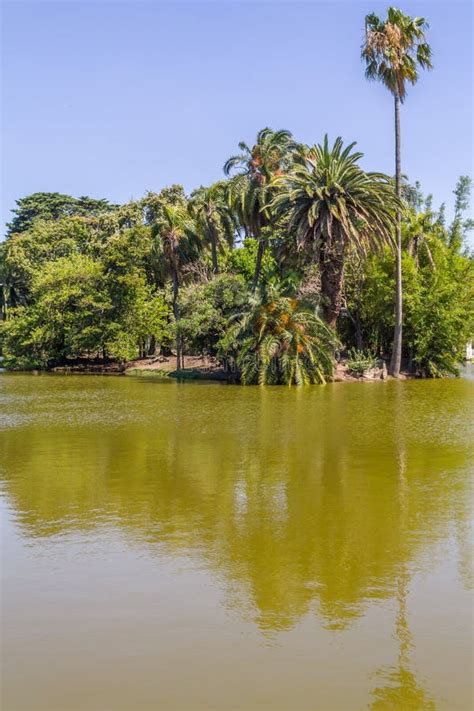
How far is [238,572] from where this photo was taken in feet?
26.7

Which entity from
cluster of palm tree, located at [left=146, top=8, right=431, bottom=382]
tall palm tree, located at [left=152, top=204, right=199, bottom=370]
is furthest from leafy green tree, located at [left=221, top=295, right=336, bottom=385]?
tall palm tree, located at [left=152, top=204, right=199, bottom=370]

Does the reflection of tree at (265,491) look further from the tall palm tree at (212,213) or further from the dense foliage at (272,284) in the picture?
the tall palm tree at (212,213)

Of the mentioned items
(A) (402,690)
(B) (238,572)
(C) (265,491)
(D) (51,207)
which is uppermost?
(D) (51,207)

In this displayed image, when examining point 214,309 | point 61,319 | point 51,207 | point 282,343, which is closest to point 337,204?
point 282,343

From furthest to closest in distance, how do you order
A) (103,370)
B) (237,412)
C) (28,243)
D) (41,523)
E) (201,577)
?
(28,243) → (103,370) → (237,412) → (41,523) → (201,577)

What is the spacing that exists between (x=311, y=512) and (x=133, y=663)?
17.1 feet

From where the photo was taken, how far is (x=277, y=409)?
24.5 meters

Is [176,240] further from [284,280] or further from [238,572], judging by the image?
[238,572]

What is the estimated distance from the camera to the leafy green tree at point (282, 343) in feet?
112

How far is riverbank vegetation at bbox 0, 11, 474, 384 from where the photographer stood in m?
34.6

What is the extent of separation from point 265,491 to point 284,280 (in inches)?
995

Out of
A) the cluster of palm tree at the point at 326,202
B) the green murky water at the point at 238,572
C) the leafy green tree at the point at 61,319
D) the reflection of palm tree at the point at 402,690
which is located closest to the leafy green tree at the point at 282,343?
the cluster of palm tree at the point at 326,202

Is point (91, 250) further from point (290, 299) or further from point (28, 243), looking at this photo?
point (290, 299)

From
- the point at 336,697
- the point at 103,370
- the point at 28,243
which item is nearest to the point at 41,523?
the point at 336,697
